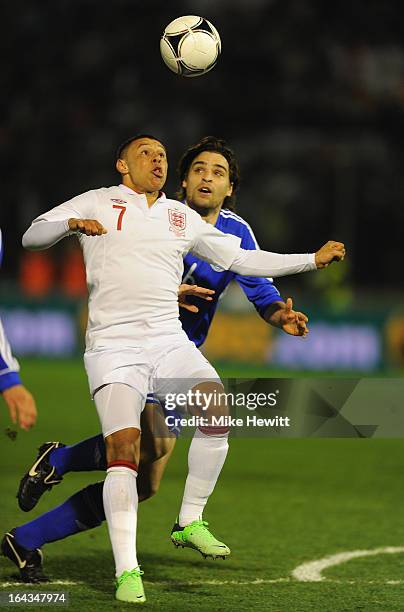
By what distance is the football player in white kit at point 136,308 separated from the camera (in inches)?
191

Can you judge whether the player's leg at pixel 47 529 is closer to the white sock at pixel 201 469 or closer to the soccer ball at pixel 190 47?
the white sock at pixel 201 469

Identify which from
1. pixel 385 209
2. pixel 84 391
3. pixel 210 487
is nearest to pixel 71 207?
pixel 210 487

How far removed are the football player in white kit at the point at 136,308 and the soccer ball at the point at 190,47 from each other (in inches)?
37.2

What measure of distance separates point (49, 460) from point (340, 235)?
3072cm

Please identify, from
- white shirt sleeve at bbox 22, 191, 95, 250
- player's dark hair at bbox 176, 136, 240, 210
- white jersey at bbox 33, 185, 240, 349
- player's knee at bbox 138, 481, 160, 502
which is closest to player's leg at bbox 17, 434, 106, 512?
player's knee at bbox 138, 481, 160, 502

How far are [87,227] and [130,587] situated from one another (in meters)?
1.46

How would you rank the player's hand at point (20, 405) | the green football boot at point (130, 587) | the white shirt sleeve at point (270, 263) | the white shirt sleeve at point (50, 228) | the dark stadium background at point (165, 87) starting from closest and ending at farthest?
the player's hand at point (20, 405) → the green football boot at point (130, 587) → the white shirt sleeve at point (50, 228) → the white shirt sleeve at point (270, 263) → the dark stadium background at point (165, 87)

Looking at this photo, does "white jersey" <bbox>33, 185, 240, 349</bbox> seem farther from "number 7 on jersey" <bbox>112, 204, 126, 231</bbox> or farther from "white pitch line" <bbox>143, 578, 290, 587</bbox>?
"white pitch line" <bbox>143, 578, 290, 587</bbox>

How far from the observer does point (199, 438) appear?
17.6 ft

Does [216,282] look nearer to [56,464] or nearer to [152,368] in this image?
[152,368]

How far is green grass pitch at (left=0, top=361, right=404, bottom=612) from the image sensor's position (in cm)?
532

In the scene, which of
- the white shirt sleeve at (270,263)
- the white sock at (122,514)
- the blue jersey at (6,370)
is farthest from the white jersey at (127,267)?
the blue jersey at (6,370)

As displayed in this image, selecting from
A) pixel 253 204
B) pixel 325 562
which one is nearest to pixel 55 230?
pixel 325 562

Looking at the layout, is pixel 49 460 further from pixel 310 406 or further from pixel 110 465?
pixel 310 406
